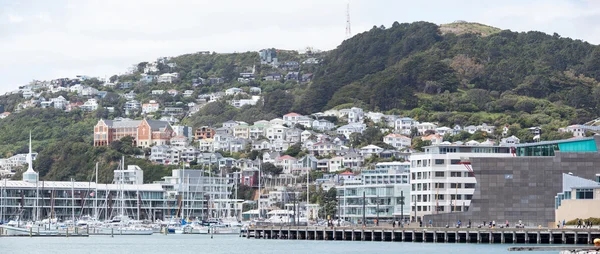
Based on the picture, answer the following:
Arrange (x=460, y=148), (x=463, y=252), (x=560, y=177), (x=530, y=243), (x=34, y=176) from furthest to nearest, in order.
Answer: (x=34, y=176)
(x=460, y=148)
(x=560, y=177)
(x=530, y=243)
(x=463, y=252)

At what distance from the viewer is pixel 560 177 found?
319 ft

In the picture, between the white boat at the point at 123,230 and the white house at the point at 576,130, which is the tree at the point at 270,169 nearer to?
the white house at the point at 576,130

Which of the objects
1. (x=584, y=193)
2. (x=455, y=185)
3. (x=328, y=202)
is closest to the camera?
(x=584, y=193)

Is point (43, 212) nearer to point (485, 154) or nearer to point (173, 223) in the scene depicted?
point (173, 223)

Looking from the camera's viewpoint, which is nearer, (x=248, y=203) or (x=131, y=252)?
(x=131, y=252)

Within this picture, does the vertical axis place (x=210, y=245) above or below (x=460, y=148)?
below

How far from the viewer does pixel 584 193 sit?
292 ft

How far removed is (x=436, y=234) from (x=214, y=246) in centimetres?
2368

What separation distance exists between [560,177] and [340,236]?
20518 millimetres

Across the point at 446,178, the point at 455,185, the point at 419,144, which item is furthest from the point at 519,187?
the point at 419,144

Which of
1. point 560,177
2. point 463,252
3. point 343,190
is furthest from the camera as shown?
point 343,190

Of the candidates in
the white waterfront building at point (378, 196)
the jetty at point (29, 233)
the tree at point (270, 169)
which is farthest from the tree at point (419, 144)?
the jetty at point (29, 233)

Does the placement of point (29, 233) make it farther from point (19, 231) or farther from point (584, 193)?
point (584, 193)

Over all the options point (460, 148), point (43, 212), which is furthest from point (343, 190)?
point (43, 212)
